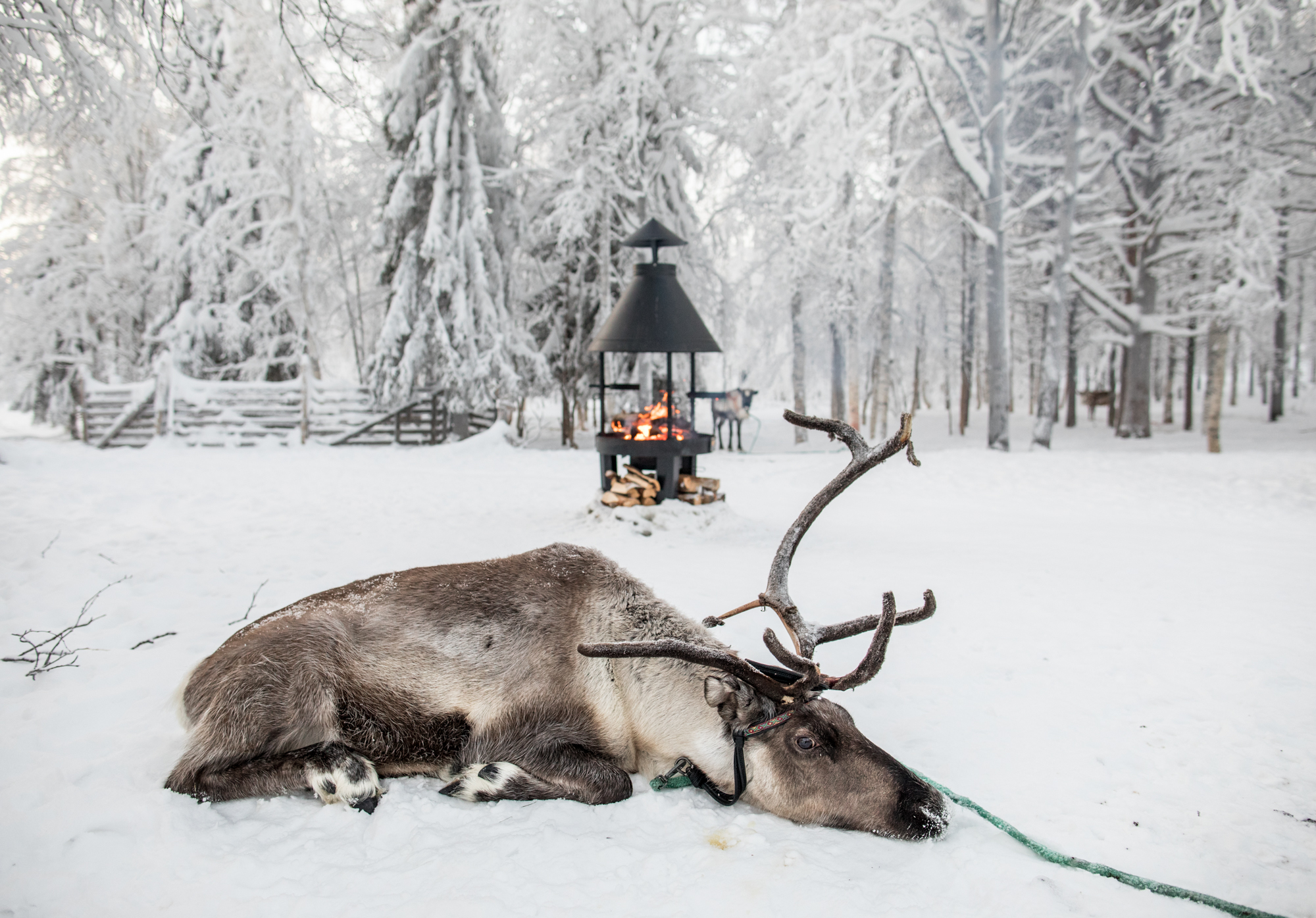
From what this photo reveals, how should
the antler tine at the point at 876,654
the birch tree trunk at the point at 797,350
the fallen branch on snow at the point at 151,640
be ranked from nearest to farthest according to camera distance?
the antler tine at the point at 876,654, the fallen branch on snow at the point at 151,640, the birch tree trunk at the point at 797,350

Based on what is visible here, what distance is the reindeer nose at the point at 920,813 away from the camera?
2150mm

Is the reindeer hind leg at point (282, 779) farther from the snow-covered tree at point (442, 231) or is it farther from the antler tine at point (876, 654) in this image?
the snow-covered tree at point (442, 231)

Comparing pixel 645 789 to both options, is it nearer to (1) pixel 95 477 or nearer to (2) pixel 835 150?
(1) pixel 95 477

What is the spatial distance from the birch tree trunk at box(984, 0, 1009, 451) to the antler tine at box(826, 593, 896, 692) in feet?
37.7

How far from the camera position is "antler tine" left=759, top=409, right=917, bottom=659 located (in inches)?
102

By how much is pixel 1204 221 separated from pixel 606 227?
1211 centimetres

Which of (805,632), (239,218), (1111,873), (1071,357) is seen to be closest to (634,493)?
(805,632)

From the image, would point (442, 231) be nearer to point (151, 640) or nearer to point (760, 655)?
point (151, 640)

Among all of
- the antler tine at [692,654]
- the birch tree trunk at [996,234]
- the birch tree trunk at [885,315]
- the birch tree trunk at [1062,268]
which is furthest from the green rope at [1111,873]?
the birch tree trunk at [885,315]

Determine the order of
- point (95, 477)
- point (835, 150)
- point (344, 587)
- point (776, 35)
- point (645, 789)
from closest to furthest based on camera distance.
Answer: point (645, 789) → point (344, 587) → point (95, 477) → point (835, 150) → point (776, 35)

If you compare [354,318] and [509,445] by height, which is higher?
[354,318]

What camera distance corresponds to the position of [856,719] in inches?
121

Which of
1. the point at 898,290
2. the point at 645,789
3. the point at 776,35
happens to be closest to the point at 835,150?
the point at 776,35

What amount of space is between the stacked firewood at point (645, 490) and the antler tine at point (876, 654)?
5046mm
